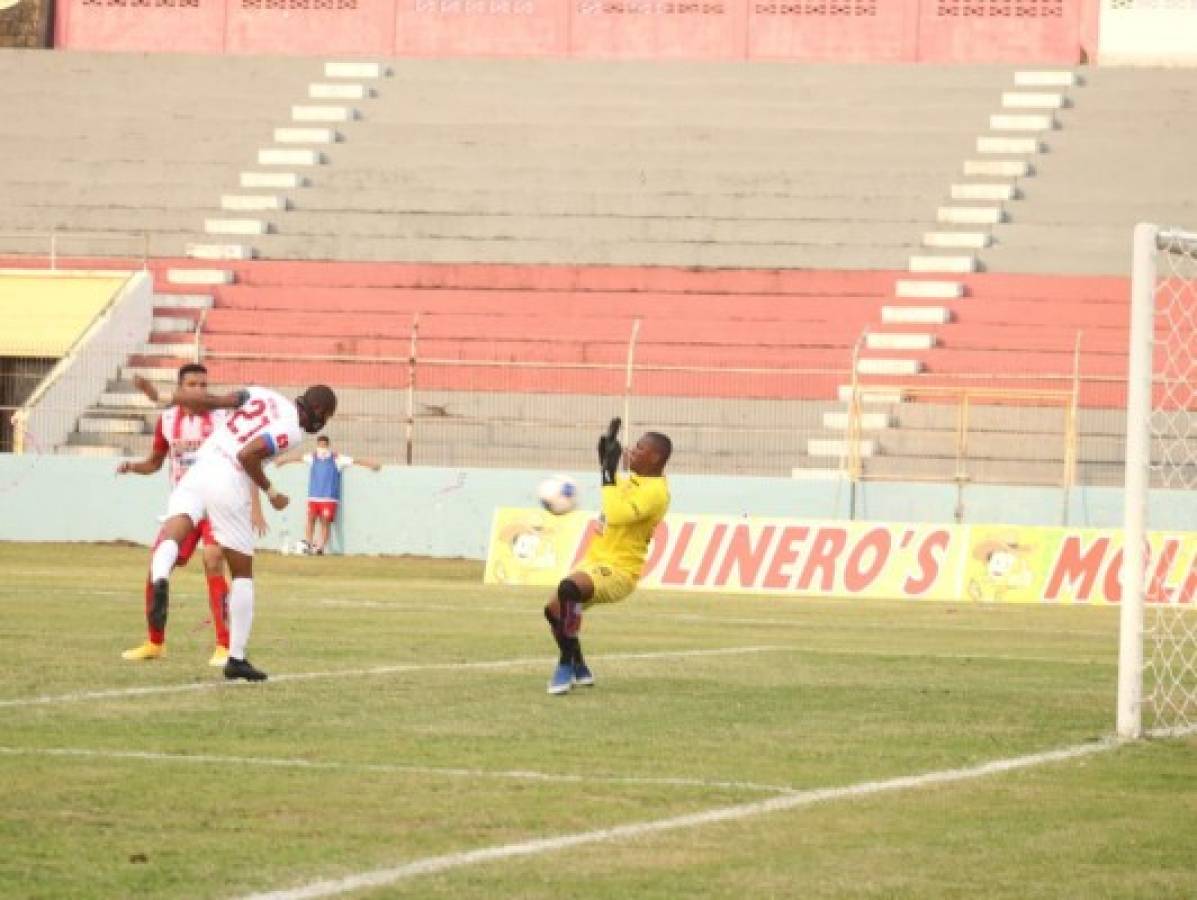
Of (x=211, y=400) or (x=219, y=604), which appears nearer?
(x=211, y=400)

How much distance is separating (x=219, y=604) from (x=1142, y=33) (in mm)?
34990

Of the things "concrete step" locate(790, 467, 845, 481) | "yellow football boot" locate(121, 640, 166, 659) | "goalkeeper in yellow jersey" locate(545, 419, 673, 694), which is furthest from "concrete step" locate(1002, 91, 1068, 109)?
"goalkeeper in yellow jersey" locate(545, 419, 673, 694)

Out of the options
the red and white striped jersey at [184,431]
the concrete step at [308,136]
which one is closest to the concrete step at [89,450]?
the concrete step at [308,136]

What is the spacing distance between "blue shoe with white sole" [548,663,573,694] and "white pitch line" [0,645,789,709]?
1.44 metres

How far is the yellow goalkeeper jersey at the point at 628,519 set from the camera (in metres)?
16.1

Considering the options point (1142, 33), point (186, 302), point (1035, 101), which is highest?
point (1142, 33)

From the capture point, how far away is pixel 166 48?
52844mm

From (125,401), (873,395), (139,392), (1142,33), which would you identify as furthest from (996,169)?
(125,401)

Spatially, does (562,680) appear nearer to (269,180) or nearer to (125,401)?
(125,401)

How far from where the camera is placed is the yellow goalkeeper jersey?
1611 centimetres

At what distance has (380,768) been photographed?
1182 centimetres

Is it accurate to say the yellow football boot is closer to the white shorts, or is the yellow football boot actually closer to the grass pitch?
the grass pitch

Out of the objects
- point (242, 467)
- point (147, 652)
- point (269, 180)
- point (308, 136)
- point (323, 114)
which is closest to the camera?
point (242, 467)

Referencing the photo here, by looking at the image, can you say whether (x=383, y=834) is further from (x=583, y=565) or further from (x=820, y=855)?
(x=583, y=565)
